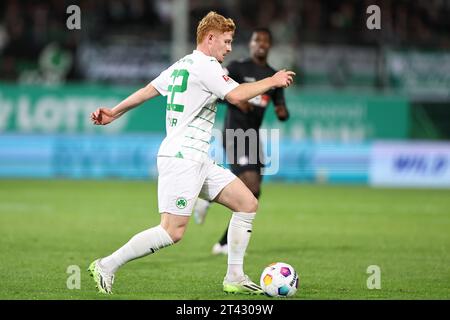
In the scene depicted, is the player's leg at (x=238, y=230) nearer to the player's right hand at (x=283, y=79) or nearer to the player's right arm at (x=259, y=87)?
the player's right arm at (x=259, y=87)

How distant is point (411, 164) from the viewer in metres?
20.8

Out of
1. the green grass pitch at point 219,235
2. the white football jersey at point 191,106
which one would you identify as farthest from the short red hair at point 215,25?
the green grass pitch at point 219,235

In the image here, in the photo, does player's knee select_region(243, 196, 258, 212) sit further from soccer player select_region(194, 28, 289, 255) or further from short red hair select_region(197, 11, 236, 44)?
soccer player select_region(194, 28, 289, 255)

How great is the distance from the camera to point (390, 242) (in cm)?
1229

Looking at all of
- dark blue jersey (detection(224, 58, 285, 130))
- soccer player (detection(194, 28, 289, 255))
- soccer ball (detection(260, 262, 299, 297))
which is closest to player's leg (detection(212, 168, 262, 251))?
soccer player (detection(194, 28, 289, 255))

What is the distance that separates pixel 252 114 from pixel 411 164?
1006cm

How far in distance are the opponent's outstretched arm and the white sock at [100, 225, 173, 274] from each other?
1105 millimetres

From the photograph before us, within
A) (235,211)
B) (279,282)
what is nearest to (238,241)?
(235,211)

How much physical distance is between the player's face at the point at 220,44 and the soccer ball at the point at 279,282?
1892 mm

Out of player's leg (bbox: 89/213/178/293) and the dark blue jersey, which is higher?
the dark blue jersey

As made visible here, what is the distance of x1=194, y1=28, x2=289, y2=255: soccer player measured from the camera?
11297 mm

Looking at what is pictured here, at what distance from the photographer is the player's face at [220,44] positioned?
7.97 m

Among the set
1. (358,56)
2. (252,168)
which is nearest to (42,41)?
(358,56)
